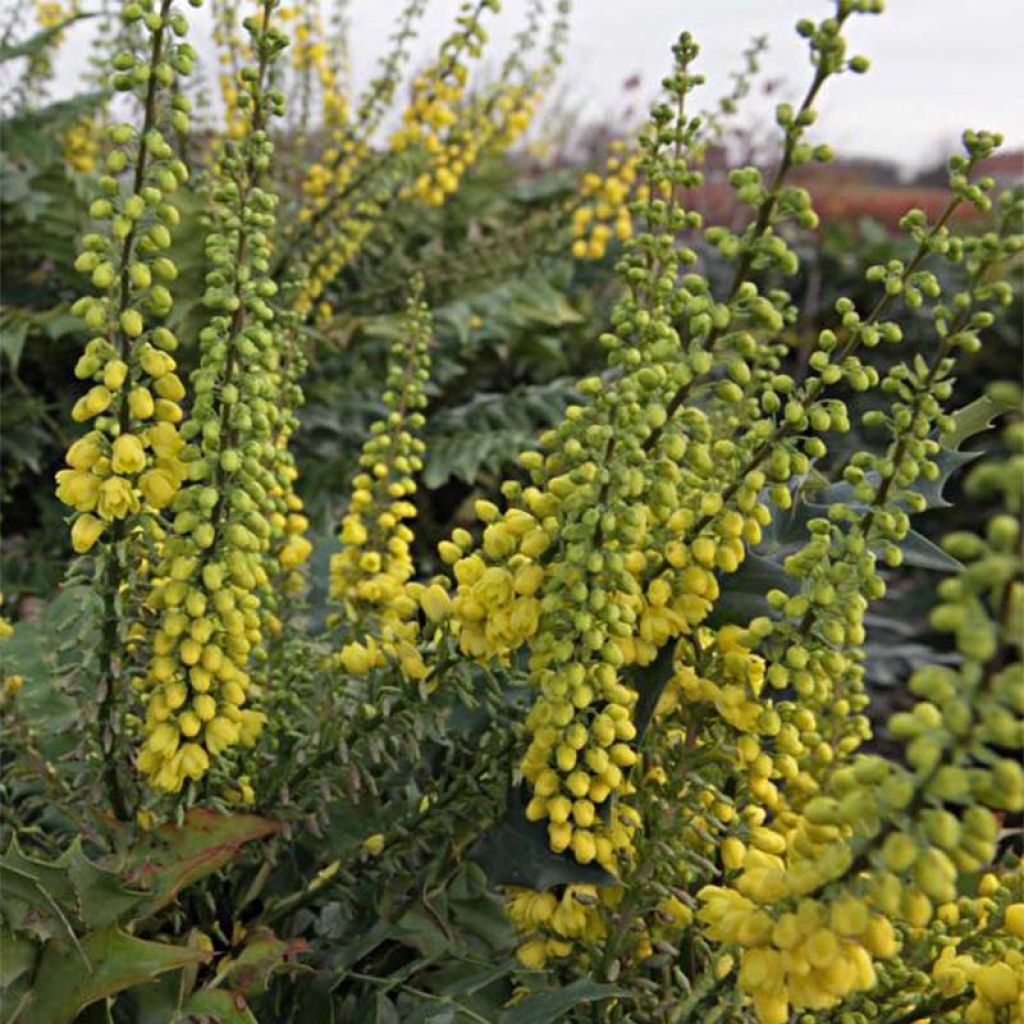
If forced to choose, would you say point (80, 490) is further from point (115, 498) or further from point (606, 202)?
point (606, 202)

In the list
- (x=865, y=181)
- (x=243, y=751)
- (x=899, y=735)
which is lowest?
(x=243, y=751)

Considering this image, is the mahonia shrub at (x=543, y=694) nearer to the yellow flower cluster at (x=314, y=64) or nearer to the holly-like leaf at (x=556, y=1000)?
the holly-like leaf at (x=556, y=1000)

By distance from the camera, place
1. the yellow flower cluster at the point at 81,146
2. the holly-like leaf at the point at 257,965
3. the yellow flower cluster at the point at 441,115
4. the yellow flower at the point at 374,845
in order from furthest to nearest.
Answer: the yellow flower cluster at the point at 81,146 → the yellow flower cluster at the point at 441,115 → the yellow flower at the point at 374,845 → the holly-like leaf at the point at 257,965

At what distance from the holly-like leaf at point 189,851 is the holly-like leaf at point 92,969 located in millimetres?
76

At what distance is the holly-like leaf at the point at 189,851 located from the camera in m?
1.17

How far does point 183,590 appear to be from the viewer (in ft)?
3.73

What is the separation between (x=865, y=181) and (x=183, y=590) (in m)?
10.1

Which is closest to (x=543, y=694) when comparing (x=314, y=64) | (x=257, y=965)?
(x=257, y=965)

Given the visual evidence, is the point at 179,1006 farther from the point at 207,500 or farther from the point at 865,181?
the point at 865,181

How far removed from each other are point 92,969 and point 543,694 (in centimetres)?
45

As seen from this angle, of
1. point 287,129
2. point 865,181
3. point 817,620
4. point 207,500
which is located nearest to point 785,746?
point 817,620

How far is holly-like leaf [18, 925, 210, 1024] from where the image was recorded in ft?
3.51

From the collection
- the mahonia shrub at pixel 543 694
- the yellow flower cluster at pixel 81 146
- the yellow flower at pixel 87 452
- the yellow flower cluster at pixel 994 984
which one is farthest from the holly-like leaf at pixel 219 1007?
the yellow flower cluster at pixel 81 146

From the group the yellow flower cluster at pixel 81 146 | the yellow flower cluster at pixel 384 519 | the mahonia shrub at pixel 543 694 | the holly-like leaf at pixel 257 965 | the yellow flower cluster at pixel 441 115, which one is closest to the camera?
the mahonia shrub at pixel 543 694
